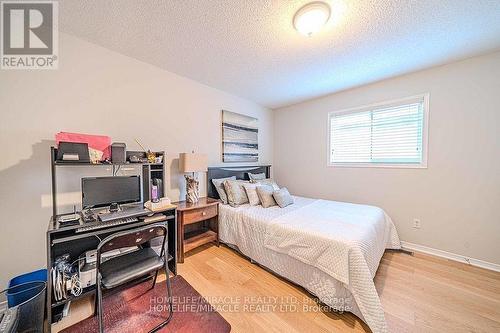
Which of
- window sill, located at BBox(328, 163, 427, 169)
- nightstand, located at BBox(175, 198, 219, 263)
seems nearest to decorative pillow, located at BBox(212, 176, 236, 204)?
nightstand, located at BBox(175, 198, 219, 263)

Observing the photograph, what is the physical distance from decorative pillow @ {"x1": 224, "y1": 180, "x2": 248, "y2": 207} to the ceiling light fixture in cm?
203

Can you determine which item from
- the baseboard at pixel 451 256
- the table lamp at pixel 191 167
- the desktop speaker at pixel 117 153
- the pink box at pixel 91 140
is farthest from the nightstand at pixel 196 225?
the baseboard at pixel 451 256

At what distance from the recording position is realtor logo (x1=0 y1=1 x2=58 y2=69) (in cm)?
152

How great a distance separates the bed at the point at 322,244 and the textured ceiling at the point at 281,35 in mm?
1893

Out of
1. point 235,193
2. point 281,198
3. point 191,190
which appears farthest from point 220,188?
point 281,198

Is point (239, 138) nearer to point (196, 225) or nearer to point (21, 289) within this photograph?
point (196, 225)

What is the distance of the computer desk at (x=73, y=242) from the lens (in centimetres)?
134

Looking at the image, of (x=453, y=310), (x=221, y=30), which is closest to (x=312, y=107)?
(x=221, y=30)

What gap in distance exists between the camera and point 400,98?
264 cm

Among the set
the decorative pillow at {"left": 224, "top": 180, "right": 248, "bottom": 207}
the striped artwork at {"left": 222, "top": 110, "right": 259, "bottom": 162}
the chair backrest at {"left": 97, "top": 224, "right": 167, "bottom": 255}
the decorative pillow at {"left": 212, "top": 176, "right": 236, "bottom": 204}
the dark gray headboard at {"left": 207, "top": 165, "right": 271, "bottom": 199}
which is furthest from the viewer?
the striped artwork at {"left": 222, "top": 110, "right": 259, "bottom": 162}

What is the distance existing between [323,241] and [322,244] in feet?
0.09

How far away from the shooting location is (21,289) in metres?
1.44

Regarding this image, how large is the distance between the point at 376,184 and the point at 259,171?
2036 mm

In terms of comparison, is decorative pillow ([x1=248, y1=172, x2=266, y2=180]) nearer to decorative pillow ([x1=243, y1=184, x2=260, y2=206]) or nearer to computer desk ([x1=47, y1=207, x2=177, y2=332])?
decorative pillow ([x1=243, y1=184, x2=260, y2=206])
